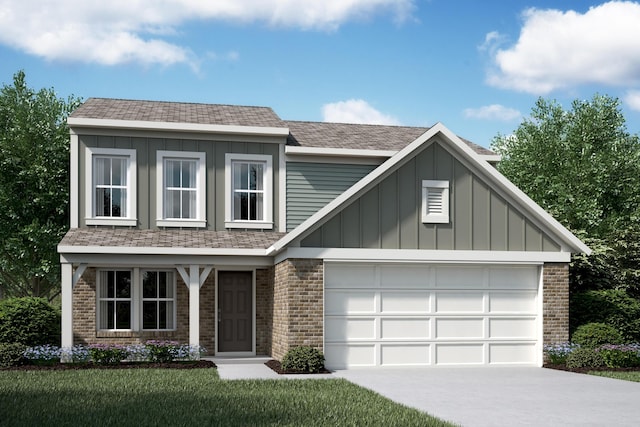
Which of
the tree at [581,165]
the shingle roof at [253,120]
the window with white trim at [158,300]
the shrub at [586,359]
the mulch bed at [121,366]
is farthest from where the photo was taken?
the tree at [581,165]

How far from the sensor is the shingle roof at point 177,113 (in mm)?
22172

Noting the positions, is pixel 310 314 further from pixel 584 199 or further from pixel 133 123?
pixel 584 199

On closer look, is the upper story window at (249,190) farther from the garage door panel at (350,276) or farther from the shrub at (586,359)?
the shrub at (586,359)

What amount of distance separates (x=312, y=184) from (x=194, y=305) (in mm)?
4955

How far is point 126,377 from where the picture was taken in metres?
16.7

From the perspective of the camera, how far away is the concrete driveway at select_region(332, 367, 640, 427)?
38.9 ft

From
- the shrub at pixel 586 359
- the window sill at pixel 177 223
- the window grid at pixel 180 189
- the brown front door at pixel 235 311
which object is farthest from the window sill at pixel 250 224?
the shrub at pixel 586 359

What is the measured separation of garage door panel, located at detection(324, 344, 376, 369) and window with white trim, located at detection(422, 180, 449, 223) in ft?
11.1

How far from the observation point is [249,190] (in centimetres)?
2248

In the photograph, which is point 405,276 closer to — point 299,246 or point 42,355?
point 299,246

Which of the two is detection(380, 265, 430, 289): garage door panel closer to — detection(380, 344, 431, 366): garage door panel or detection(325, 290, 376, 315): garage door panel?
detection(325, 290, 376, 315): garage door panel

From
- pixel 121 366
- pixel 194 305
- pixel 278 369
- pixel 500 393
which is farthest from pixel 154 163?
pixel 500 393


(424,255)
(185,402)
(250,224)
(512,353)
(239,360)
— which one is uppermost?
(250,224)

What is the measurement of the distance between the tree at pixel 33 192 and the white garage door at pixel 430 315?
14526mm
